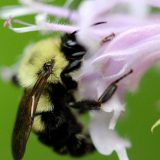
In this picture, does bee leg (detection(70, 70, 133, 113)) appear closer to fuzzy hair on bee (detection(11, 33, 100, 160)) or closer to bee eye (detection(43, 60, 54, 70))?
fuzzy hair on bee (detection(11, 33, 100, 160))

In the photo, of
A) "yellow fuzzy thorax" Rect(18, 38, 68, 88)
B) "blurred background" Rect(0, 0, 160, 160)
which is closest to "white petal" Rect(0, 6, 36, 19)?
"yellow fuzzy thorax" Rect(18, 38, 68, 88)

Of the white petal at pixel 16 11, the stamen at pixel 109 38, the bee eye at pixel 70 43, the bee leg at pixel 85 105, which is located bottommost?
the bee leg at pixel 85 105

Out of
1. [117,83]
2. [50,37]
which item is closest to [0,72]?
[50,37]

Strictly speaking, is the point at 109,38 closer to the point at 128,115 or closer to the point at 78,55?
the point at 78,55

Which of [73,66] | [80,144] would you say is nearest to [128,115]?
[80,144]

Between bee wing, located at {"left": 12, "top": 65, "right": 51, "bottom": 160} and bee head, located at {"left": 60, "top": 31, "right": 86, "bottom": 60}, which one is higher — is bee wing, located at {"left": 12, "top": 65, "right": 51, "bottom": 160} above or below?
below

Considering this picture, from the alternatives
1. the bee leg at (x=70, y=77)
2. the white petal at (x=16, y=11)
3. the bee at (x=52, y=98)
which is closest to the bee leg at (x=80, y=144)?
the bee at (x=52, y=98)

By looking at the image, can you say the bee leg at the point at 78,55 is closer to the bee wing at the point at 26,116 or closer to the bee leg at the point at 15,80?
the bee wing at the point at 26,116
